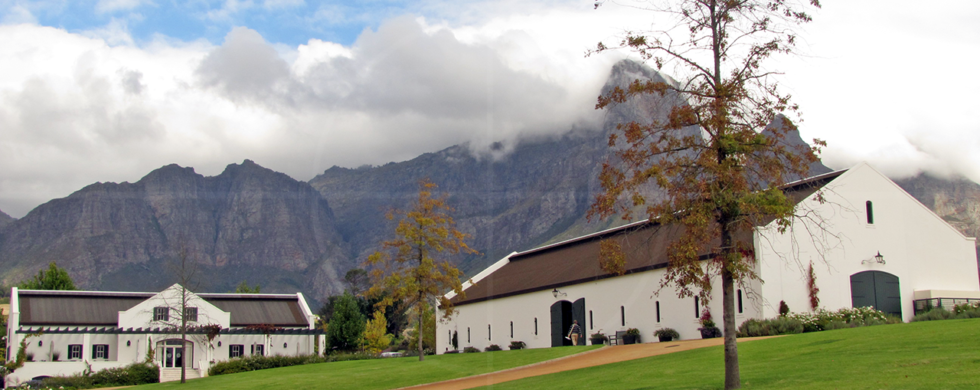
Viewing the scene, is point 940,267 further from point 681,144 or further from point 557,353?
point 681,144

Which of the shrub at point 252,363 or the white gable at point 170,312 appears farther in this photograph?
the white gable at point 170,312

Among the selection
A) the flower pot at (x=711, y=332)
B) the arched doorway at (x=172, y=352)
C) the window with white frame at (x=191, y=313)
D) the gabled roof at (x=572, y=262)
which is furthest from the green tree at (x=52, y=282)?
the flower pot at (x=711, y=332)

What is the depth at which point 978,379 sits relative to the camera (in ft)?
45.0

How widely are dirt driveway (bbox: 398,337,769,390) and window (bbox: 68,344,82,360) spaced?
37.8 metres

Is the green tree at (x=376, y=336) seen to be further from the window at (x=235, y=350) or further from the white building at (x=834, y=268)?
the white building at (x=834, y=268)

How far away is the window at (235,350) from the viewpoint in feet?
190

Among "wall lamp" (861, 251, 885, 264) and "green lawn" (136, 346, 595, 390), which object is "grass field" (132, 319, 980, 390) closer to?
"green lawn" (136, 346, 595, 390)

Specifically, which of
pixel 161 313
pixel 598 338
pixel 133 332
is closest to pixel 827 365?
pixel 598 338

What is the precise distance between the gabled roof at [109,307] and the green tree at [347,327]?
21.5 feet

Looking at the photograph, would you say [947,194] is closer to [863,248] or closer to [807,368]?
[863,248]

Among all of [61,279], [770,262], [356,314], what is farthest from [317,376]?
[61,279]

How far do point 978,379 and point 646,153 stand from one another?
7.77 metres

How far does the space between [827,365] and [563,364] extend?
1303cm

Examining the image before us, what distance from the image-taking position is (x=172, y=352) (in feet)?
186
